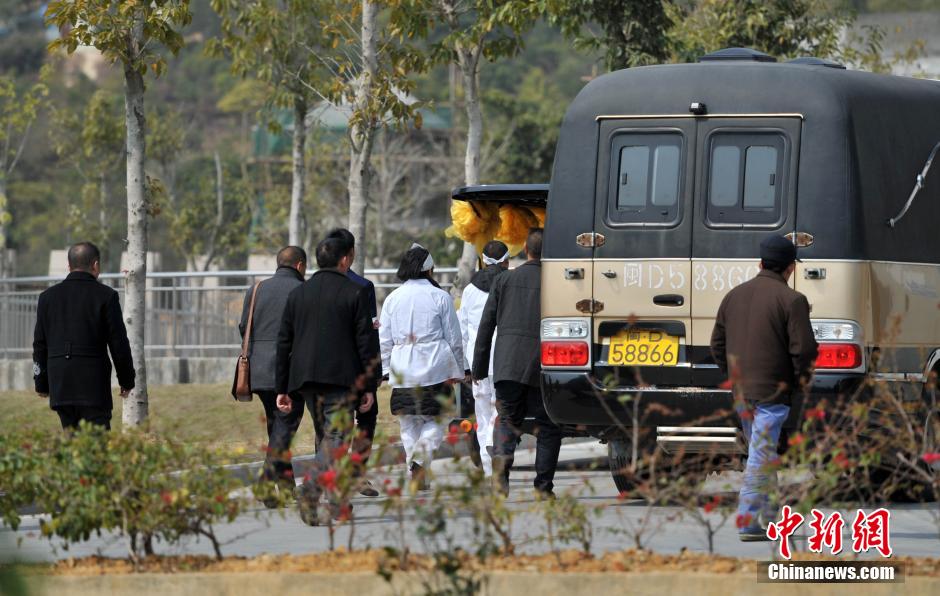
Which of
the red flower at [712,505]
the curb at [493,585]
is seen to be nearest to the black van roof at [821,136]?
the red flower at [712,505]

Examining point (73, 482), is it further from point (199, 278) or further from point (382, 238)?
point (382, 238)

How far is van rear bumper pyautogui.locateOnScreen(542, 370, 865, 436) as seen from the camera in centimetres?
1015

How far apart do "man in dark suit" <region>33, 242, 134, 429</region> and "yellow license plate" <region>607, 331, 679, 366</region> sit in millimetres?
2920

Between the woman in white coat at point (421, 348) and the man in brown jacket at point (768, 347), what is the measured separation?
2969mm

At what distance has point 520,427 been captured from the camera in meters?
12.1

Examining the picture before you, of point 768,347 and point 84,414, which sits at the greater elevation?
point 768,347

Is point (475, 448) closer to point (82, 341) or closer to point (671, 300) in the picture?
point (671, 300)

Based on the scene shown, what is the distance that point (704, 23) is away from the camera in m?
26.4

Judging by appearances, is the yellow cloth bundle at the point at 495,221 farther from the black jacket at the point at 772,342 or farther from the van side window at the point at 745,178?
the black jacket at the point at 772,342

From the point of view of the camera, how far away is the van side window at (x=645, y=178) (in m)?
10.8

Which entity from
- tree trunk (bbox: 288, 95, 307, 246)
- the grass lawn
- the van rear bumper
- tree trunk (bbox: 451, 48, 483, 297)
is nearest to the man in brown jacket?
the van rear bumper

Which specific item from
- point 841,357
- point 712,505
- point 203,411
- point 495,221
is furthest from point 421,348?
point 203,411

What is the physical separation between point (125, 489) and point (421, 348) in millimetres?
4715

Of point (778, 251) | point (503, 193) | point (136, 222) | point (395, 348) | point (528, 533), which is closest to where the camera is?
point (528, 533)
